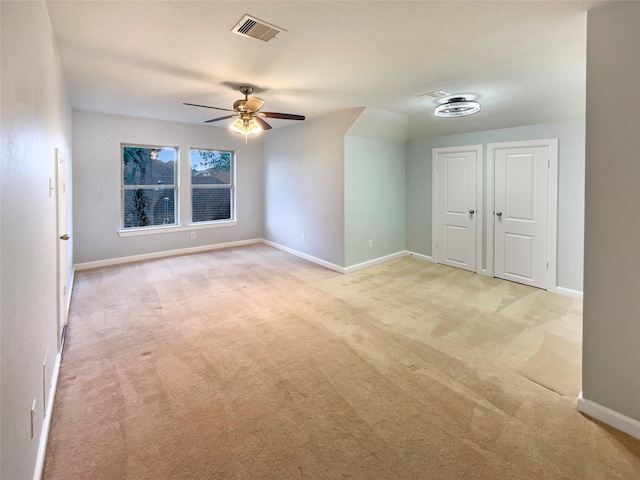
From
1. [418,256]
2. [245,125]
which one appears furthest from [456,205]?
[245,125]

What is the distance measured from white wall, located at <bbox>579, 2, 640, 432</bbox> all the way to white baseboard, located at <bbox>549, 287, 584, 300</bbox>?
2.66m

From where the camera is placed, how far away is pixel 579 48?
99.9 inches

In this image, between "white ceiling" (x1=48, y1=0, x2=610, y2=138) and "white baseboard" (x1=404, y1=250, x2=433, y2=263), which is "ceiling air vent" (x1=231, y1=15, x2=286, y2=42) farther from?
"white baseboard" (x1=404, y1=250, x2=433, y2=263)

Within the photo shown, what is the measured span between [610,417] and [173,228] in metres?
6.40

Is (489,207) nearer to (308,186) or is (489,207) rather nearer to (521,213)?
(521,213)

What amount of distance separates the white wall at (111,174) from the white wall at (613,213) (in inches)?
236

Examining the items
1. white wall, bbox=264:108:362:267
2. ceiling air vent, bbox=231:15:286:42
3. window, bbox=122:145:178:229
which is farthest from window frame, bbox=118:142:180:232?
ceiling air vent, bbox=231:15:286:42

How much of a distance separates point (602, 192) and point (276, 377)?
7.99 feet

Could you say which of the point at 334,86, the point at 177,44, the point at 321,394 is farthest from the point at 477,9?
the point at 321,394

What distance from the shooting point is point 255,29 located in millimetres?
2305

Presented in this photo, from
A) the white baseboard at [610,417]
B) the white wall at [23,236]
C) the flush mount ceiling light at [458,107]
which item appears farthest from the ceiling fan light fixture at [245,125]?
the white baseboard at [610,417]

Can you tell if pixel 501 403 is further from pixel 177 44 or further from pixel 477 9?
pixel 177 44

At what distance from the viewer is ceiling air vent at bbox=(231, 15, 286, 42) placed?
220 cm

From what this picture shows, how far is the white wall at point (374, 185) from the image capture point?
511 centimetres
